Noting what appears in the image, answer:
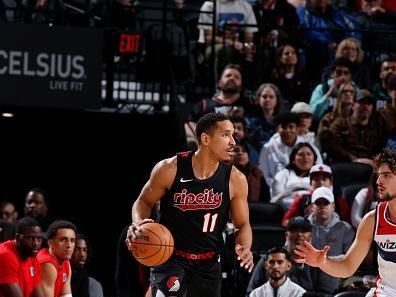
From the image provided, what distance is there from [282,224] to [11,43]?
3.97 meters

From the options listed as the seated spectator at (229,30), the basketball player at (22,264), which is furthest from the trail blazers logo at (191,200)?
the seated spectator at (229,30)

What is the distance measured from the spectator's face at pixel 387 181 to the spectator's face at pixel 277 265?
329cm

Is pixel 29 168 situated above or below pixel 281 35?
below

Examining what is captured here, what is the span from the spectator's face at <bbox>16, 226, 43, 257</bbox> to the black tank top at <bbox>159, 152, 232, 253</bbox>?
2.87 m

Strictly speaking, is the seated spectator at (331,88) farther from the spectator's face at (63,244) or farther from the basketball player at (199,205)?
the basketball player at (199,205)

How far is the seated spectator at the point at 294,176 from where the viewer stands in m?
13.7

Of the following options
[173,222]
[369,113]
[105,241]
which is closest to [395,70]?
[369,113]

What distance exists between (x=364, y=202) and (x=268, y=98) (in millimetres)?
2174

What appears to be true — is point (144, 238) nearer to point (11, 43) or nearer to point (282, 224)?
point (282, 224)

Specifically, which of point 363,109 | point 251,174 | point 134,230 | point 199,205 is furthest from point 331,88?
point 134,230

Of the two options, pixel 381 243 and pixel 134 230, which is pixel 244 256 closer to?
pixel 134 230

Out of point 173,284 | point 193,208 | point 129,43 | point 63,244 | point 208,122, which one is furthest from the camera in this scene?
point 129,43

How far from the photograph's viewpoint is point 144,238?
902 cm

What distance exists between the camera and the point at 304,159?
13766 millimetres
